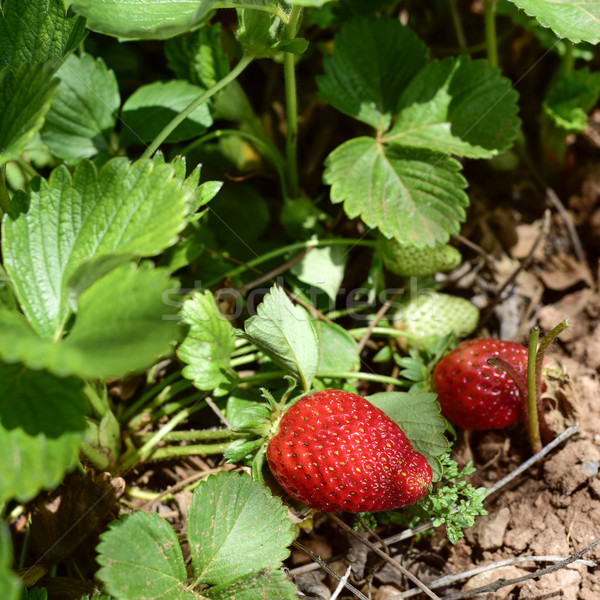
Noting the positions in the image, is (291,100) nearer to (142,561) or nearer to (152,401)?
(152,401)

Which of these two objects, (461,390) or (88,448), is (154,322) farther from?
(461,390)

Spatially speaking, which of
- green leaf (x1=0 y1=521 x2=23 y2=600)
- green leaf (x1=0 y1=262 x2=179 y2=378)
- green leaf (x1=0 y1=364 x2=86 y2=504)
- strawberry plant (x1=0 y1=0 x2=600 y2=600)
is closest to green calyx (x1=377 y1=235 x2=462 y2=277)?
strawberry plant (x1=0 y1=0 x2=600 y2=600)

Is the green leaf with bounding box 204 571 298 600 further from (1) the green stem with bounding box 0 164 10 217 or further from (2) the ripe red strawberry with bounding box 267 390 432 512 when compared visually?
(1) the green stem with bounding box 0 164 10 217

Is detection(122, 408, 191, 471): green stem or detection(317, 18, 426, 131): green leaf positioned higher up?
detection(317, 18, 426, 131): green leaf

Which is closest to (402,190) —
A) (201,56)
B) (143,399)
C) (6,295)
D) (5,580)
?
(201,56)

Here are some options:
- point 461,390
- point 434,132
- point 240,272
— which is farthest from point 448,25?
point 461,390

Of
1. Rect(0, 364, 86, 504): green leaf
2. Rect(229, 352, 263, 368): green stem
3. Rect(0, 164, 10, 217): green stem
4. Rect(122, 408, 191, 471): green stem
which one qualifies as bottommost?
Rect(122, 408, 191, 471): green stem
